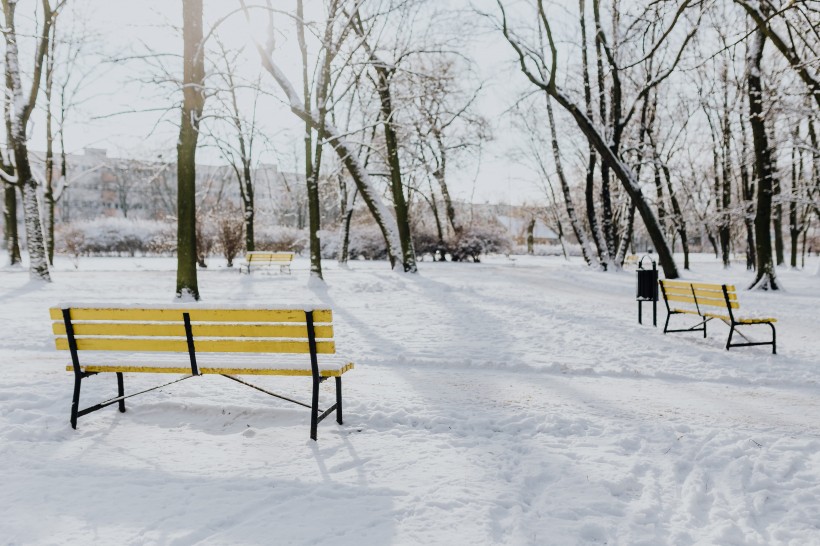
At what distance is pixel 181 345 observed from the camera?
4.51m

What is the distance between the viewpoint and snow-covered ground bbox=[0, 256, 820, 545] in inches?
115

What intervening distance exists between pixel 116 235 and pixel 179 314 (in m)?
39.6

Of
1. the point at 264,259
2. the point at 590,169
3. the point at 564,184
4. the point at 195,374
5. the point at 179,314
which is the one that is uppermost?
the point at 590,169

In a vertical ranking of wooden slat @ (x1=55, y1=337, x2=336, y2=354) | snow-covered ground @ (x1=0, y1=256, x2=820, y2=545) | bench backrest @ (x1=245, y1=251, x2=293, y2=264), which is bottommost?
snow-covered ground @ (x1=0, y1=256, x2=820, y2=545)

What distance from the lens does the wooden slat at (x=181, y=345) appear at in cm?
436

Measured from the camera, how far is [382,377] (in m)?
6.10

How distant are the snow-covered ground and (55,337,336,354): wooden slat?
57cm

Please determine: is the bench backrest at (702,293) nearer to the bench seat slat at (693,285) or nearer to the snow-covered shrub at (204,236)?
the bench seat slat at (693,285)

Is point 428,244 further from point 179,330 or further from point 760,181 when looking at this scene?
point 179,330

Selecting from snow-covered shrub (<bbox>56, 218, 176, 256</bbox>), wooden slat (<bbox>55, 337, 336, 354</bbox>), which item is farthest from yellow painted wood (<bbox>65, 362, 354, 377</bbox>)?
snow-covered shrub (<bbox>56, 218, 176, 256</bbox>)

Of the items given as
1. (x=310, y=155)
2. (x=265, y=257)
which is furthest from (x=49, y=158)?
(x=310, y=155)

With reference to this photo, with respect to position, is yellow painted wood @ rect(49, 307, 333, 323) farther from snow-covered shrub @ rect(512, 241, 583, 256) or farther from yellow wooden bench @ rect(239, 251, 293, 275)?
snow-covered shrub @ rect(512, 241, 583, 256)

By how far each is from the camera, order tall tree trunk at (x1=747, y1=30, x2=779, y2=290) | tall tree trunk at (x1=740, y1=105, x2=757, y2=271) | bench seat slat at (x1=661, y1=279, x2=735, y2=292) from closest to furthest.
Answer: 1. bench seat slat at (x1=661, y1=279, x2=735, y2=292)
2. tall tree trunk at (x1=747, y1=30, x2=779, y2=290)
3. tall tree trunk at (x1=740, y1=105, x2=757, y2=271)

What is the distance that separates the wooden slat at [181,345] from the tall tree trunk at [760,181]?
1485 cm
